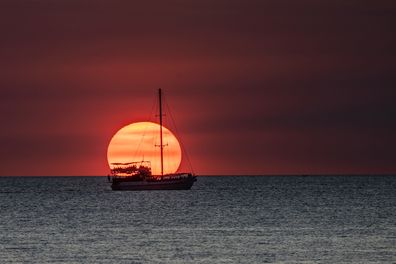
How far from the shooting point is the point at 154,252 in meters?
74.2

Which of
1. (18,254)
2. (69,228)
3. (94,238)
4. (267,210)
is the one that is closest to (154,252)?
(18,254)

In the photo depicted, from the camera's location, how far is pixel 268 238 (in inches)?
3447

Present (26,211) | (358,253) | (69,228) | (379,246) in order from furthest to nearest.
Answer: (26,211)
(69,228)
(379,246)
(358,253)

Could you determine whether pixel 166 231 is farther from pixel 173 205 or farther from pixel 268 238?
pixel 173 205

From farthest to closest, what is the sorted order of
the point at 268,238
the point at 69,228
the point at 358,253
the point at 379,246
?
the point at 69,228 < the point at 268,238 < the point at 379,246 < the point at 358,253

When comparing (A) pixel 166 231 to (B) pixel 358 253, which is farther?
(A) pixel 166 231

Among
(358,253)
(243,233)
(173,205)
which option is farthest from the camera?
(173,205)

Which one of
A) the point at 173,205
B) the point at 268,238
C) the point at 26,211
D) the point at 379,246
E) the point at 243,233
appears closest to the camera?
the point at 379,246

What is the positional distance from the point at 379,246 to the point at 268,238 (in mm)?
11178

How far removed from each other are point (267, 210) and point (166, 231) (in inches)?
1697

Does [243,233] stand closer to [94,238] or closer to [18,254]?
[94,238]

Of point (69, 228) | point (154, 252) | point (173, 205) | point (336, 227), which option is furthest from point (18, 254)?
point (173, 205)

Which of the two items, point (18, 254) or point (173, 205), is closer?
point (18, 254)

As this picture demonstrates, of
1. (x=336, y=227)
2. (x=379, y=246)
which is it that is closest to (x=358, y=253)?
(x=379, y=246)
